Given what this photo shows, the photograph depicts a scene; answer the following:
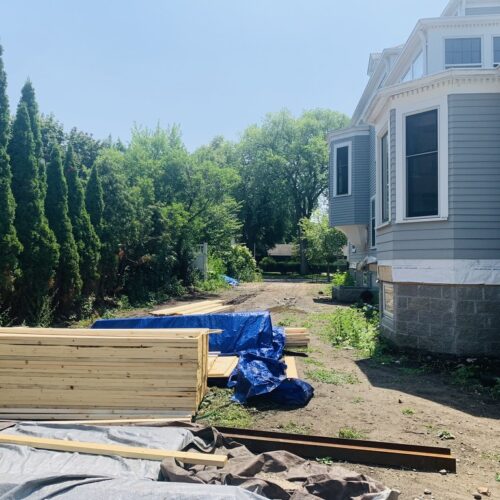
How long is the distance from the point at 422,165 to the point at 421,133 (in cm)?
62

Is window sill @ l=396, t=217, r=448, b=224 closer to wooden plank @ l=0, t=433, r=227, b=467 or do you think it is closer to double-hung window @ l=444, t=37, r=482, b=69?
double-hung window @ l=444, t=37, r=482, b=69

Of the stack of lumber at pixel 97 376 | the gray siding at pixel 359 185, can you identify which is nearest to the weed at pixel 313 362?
the stack of lumber at pixel 97 376

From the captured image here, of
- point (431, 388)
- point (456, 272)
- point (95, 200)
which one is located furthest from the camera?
point (95, 200)

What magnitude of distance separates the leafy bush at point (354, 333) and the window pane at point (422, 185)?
2.95 metres

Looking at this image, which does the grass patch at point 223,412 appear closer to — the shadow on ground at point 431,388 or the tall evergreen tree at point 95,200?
the shadow on ground at point 431,388

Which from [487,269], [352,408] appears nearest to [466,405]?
[352,408]

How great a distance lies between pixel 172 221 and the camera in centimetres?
2036

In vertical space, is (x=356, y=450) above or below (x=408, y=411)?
above

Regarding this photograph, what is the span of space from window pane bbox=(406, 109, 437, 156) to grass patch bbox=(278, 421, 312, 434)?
567 centimetres

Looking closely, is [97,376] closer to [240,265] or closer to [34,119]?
[34,119]

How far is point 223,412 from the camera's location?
5.69 metres

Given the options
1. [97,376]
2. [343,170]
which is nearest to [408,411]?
[97,376]

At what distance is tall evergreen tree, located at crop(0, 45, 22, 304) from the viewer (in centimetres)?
Answer: 1003

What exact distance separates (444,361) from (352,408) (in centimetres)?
288
